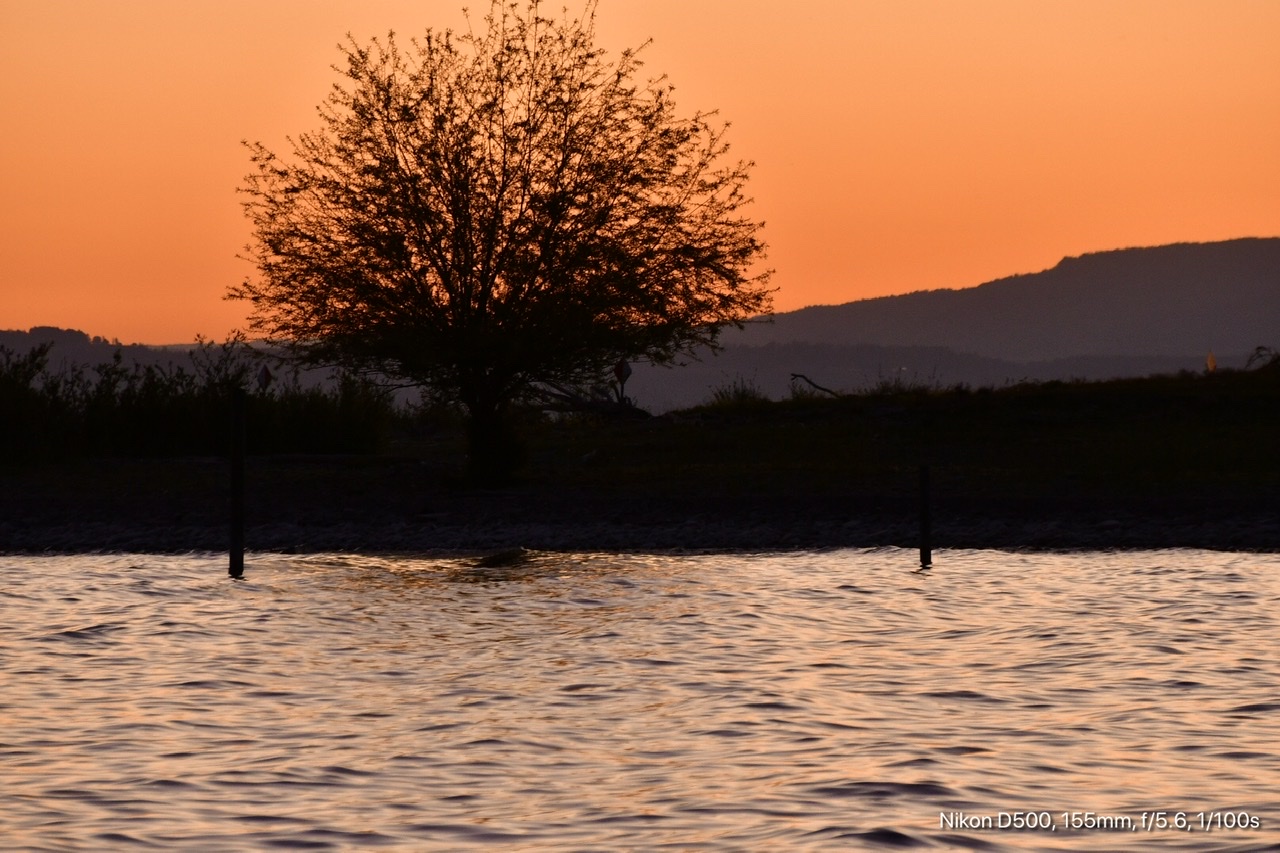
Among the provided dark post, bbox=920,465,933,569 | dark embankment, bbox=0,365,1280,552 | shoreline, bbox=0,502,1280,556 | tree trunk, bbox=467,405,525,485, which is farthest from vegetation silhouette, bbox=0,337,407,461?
dark post, bbox=920,465,933,569

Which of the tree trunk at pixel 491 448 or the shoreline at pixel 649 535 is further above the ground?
the tree trunk at pixel 491 448

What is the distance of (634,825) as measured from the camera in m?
7.13

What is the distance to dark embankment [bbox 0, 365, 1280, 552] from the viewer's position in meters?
22.5

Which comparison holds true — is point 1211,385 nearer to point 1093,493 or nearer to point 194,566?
point 1093,493

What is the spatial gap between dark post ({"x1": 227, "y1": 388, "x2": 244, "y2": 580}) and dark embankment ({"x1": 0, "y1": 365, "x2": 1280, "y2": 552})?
276 centimetres

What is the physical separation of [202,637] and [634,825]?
7495mm

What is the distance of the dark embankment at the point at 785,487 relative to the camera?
22531 mm

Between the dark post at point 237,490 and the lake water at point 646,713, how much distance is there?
123cm

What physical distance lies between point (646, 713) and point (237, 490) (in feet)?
36.5

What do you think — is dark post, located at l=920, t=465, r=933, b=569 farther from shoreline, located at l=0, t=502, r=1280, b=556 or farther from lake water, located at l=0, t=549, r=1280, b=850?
lake water, located at l=0, t=549, r=1280, b=850

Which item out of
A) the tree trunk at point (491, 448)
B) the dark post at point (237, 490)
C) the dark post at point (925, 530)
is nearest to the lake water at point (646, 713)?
the dark post at point (237, 490)

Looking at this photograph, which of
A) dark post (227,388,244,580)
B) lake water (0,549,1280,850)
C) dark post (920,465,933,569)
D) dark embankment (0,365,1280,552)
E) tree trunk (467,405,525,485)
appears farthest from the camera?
tree trunk (467,405,525,485)

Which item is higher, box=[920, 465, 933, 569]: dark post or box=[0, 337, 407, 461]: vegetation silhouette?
box=[0, 337, 407, 461]: vegetation silhouette

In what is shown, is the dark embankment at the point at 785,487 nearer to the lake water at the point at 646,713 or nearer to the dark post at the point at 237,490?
the dark post at the point at 237,490
